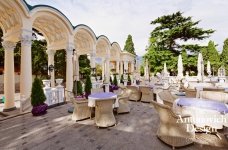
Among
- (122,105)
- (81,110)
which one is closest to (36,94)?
(81,110)

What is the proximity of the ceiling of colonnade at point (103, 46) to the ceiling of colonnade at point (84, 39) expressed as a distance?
1.83 meters

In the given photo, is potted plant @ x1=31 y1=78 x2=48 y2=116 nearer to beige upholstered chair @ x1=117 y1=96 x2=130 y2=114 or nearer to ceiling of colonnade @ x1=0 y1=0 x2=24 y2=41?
ceiling of colonnade @ x1=0 y1=0 x2=24 y2=41

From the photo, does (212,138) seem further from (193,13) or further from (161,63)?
(193,13)

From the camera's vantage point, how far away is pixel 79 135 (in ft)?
16.0

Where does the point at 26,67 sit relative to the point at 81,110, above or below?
above

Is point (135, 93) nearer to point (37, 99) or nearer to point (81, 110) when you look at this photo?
point (81, 110)

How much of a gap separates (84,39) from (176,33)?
49.7ft

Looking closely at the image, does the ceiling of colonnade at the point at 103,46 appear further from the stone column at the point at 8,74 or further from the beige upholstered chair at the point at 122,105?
the beige upholstered chair at the point at 122,105

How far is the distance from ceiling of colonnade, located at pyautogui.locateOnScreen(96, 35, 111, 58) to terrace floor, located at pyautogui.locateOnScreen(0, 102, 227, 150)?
11.4 m

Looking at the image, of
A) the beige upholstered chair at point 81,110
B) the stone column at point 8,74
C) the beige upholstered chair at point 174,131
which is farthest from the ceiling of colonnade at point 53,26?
the beige upholstered chair at point 174,131

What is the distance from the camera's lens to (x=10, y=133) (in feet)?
17.4

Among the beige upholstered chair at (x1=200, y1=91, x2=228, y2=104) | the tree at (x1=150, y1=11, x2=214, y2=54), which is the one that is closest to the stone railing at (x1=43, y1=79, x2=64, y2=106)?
the beige upholstered chair at (x1=200, y1=91, x2=228, y2=104)

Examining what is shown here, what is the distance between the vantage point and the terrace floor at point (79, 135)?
4.14m

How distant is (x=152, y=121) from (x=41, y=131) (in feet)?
13.1
